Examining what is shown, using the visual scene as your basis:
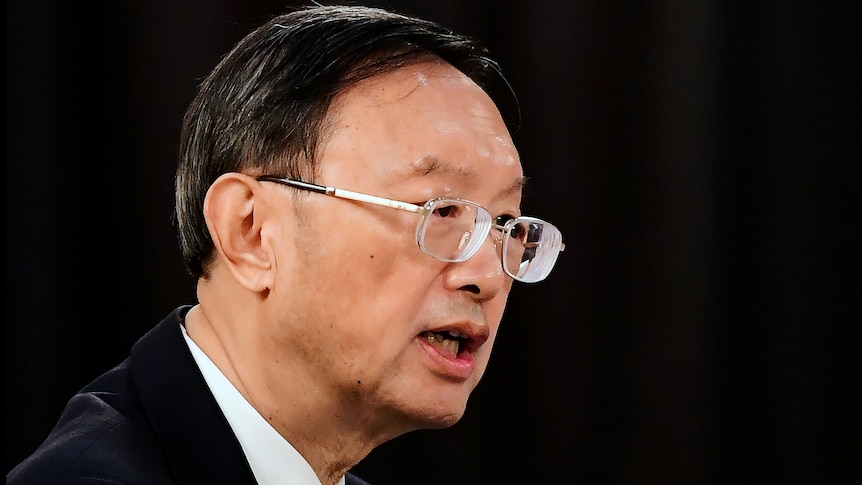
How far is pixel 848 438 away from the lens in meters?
2.25

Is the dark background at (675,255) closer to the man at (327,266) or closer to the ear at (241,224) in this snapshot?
the man at (327,266)

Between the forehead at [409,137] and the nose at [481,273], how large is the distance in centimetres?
9

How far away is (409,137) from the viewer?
1.22 meters

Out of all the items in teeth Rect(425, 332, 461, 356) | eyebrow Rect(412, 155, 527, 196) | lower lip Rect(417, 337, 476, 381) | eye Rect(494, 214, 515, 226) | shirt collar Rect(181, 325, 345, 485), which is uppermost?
eyebrow Rect(412, 155, 527, 196)

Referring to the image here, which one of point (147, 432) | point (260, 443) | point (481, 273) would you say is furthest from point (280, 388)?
point (481, 273)

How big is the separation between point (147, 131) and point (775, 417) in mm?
1555

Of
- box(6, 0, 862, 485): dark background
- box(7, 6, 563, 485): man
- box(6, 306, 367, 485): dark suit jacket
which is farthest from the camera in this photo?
box(6, 0, 862, 485): dark background

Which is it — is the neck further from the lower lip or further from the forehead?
the forehead

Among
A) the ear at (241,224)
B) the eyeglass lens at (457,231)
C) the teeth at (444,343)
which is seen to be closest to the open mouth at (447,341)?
the teeth at (444,343)

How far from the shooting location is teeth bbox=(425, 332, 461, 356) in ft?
4.04

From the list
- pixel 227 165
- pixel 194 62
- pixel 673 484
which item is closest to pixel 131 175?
pixel 194 62

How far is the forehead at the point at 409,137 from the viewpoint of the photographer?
3.99 ft

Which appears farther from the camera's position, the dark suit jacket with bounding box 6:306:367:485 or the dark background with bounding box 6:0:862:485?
the dark background with bounding box 6:0:862:485

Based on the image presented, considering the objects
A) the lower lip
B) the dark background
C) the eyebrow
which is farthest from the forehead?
the dark background
